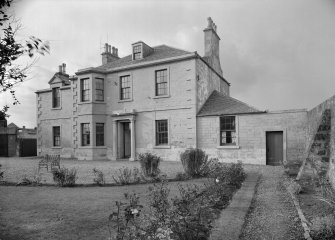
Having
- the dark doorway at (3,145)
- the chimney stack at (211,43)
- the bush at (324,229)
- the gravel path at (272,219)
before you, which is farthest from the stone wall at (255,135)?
the dark doorway at (3,145)

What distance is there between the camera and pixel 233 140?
17.4 meters

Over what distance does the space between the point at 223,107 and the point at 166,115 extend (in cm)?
420

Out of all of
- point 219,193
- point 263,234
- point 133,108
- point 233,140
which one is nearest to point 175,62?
point 133,108

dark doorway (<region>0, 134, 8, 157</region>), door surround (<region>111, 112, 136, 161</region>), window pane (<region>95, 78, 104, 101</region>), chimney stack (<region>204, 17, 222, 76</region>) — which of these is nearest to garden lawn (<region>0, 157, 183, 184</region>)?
door surround (<region>111, 112, 136, 161</region>)

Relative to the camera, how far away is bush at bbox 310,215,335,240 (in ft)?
13.4

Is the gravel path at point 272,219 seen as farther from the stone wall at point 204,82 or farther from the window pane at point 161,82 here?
the window pane at point 161,82

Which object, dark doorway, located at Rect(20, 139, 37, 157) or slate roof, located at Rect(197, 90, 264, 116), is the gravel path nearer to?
slate roof, located at Rect(197, 90, 264, 116)

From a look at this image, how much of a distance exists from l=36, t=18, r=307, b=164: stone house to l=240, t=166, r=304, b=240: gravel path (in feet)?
30.1

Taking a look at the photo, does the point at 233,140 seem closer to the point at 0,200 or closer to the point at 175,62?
the point at 175,62

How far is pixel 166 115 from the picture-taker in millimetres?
19203

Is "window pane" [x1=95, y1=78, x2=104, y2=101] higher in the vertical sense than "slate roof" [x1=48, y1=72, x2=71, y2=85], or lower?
lower

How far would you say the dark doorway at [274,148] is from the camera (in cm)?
1616

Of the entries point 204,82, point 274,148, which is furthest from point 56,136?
point 274,148

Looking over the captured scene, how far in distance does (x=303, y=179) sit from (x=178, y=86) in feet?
38.2
